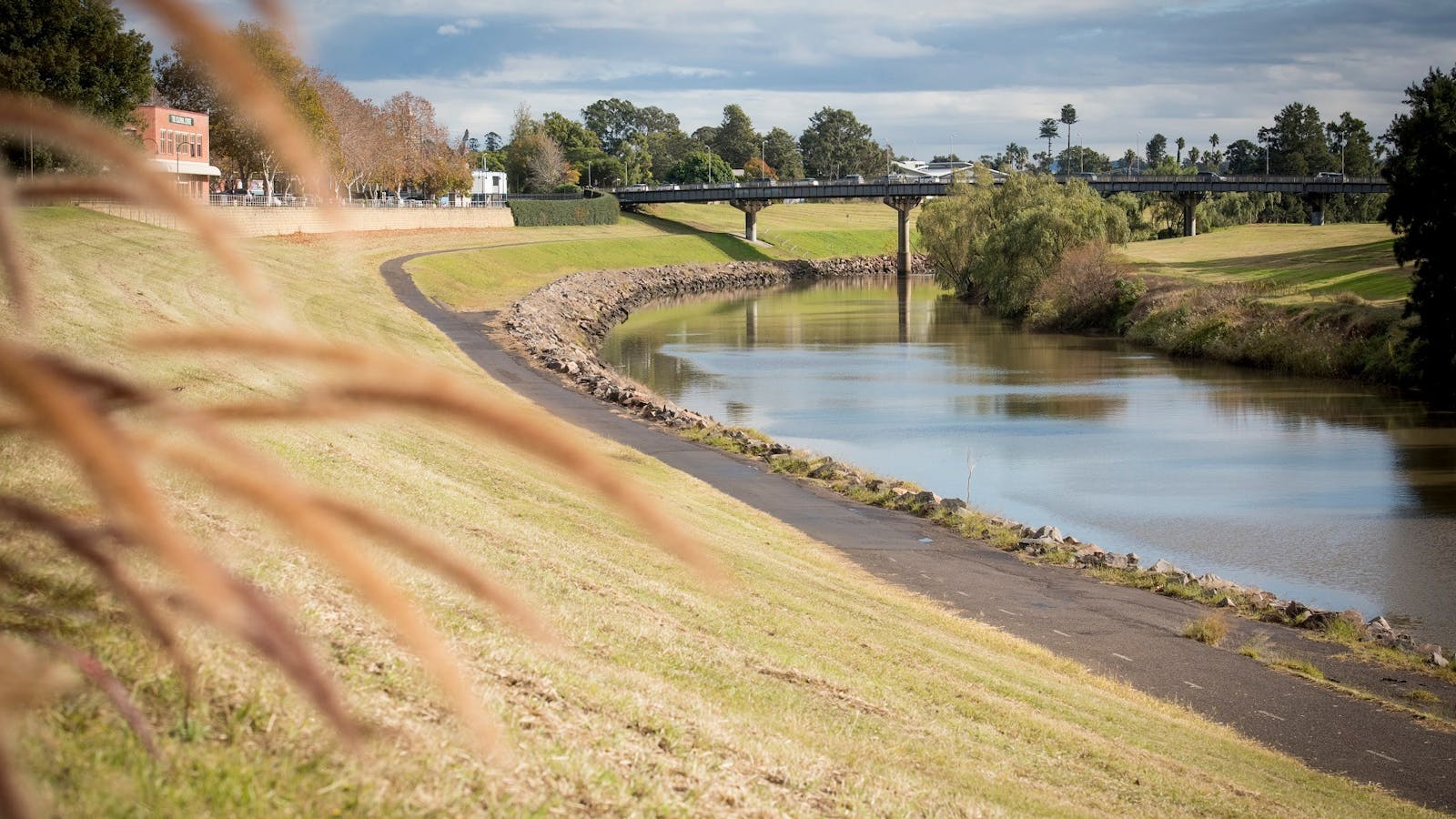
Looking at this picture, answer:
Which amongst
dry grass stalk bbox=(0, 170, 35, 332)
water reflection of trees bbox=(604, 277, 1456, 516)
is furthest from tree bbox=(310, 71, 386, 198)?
dry grass stalk bbox=(0, 170, 35, 332)

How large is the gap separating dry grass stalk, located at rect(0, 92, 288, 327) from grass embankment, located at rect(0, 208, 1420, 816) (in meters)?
2.53

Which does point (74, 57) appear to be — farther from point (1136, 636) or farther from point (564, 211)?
point (564, 211)

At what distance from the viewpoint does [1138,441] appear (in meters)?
38.0

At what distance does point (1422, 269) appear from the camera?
4716 centimetres

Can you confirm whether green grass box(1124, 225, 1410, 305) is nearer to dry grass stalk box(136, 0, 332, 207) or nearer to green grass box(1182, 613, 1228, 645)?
green grass box(1182, 613, 1228, 645)

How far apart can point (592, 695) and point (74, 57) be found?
50.3 meters

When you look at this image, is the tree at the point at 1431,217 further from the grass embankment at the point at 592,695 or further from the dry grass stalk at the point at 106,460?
the dry grass stalk at the point at 106,460

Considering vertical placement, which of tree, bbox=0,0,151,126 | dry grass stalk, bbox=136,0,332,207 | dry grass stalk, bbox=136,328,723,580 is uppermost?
tree, bbox=0,0,151,126

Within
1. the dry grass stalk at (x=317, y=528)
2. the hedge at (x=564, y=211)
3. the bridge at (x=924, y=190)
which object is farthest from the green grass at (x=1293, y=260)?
the dry grass stalk at (x=317, y=528)

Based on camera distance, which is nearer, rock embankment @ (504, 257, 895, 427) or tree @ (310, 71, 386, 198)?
rock embankment @ (504, 257, 895, 427)

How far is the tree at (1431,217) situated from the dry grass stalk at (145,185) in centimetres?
5035

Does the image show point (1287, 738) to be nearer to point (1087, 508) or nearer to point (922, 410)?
point (1087, 508)

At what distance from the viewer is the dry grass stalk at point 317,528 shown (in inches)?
72.4

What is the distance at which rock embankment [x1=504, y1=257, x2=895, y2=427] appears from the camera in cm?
4181
